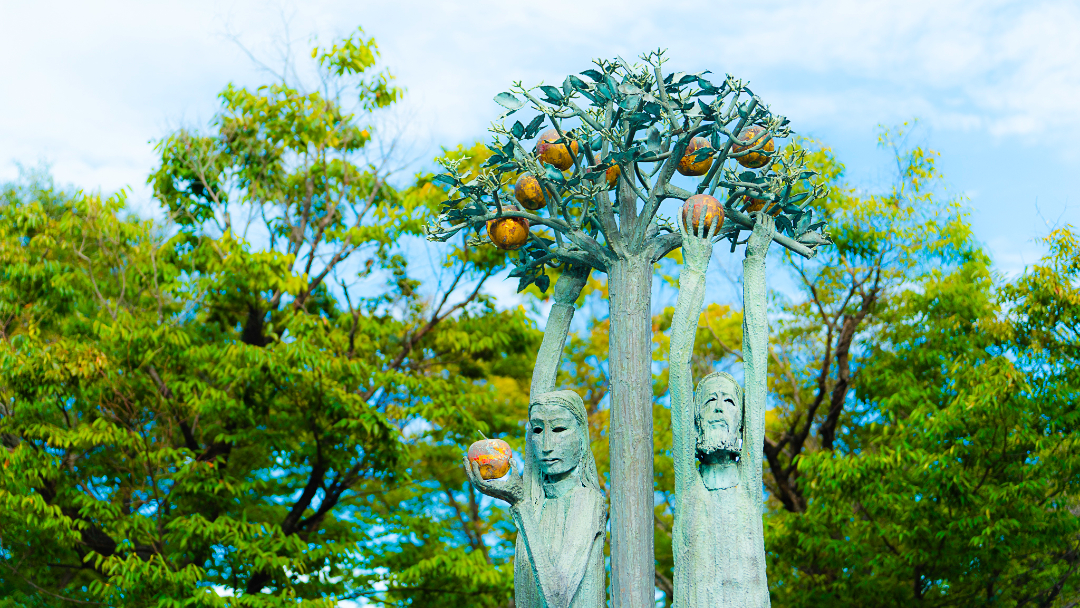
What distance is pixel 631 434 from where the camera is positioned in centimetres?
457

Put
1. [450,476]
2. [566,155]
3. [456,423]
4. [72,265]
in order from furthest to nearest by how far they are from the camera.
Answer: [450,476] → [72,265] → [456,423] → [566,155]

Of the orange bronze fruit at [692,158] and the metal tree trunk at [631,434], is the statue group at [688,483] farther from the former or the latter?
the orange bronze fruit at [692,158]

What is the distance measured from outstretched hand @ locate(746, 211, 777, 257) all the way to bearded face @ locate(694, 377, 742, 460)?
68cm

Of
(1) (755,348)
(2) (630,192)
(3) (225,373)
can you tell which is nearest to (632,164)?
(2) (630,192)

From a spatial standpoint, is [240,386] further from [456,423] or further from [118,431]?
[456,423]

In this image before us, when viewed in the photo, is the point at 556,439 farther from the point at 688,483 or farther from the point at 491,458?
the point at 688,483

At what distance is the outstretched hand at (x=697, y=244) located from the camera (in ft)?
14.9

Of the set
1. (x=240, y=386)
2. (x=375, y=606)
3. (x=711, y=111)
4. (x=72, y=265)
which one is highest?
(x=72, y=265)

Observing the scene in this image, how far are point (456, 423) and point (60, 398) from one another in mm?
4101

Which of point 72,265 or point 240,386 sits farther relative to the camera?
point 72,265

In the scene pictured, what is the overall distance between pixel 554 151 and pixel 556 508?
187cm

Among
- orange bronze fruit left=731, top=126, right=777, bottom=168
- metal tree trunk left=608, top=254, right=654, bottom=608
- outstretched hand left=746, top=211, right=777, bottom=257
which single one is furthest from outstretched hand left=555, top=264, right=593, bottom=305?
orange bronze fruit left=731, top=126, right=777, bottom=168

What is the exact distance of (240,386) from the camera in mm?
9883

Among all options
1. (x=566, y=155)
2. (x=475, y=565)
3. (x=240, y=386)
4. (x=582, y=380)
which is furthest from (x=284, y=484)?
(x=566, y=155)
